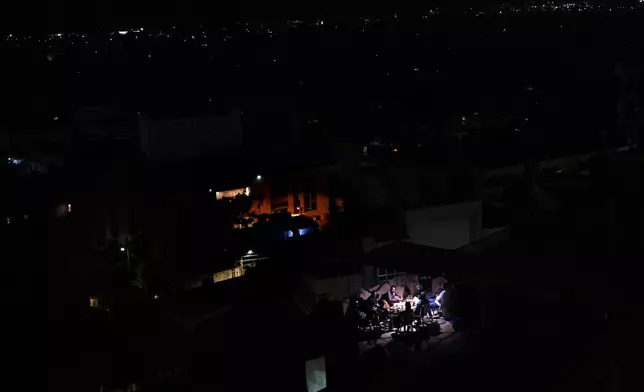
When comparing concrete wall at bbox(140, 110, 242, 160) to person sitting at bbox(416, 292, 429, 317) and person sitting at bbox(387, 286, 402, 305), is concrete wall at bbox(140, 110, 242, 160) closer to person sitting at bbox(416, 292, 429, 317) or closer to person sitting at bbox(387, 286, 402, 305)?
person sitting at bbox(387, 286, 402, 305)

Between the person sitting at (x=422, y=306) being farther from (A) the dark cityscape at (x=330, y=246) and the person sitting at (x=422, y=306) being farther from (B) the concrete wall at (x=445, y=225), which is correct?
(B) the concrete wall at (x=445, y=225)

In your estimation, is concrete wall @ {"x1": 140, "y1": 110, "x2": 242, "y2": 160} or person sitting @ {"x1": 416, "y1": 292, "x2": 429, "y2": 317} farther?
concrete wall @ {"x1": 140, "y1": 110, "x2": 242, "y2": 160}

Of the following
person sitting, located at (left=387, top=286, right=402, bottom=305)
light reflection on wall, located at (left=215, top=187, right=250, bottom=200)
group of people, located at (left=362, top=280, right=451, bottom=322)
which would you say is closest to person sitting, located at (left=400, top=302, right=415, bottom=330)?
group of people, located at (left=362, top=280, right=451, bottom=322)


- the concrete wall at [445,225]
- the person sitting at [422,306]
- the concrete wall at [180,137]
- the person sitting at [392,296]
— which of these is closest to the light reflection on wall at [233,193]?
the concrete wall at [180,137]

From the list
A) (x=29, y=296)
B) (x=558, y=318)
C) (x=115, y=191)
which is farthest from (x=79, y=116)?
(x=558, y=318)

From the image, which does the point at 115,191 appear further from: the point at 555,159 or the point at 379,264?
the point at 555,159

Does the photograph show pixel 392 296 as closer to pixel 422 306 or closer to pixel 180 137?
pixel 422 306
